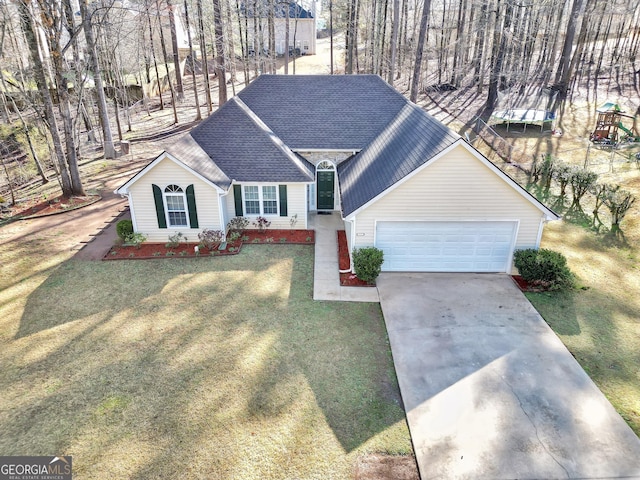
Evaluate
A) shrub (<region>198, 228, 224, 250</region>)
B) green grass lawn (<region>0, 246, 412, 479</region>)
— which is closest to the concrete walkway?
green grass lawn (<region>0, 246, 412, 479</region>)

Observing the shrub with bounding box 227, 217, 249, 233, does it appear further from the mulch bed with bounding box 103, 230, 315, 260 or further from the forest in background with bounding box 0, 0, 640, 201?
the forest in background with bounding box 0, 0, 640, 201

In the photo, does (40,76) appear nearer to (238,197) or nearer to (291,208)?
(238,197)

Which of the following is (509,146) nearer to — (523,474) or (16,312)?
(523,474)

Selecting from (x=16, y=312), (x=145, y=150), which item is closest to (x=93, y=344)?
(x=16, y=312)

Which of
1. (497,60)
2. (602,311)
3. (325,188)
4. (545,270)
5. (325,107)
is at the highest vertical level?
(497,60)

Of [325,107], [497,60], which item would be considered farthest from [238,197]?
[497,60]
